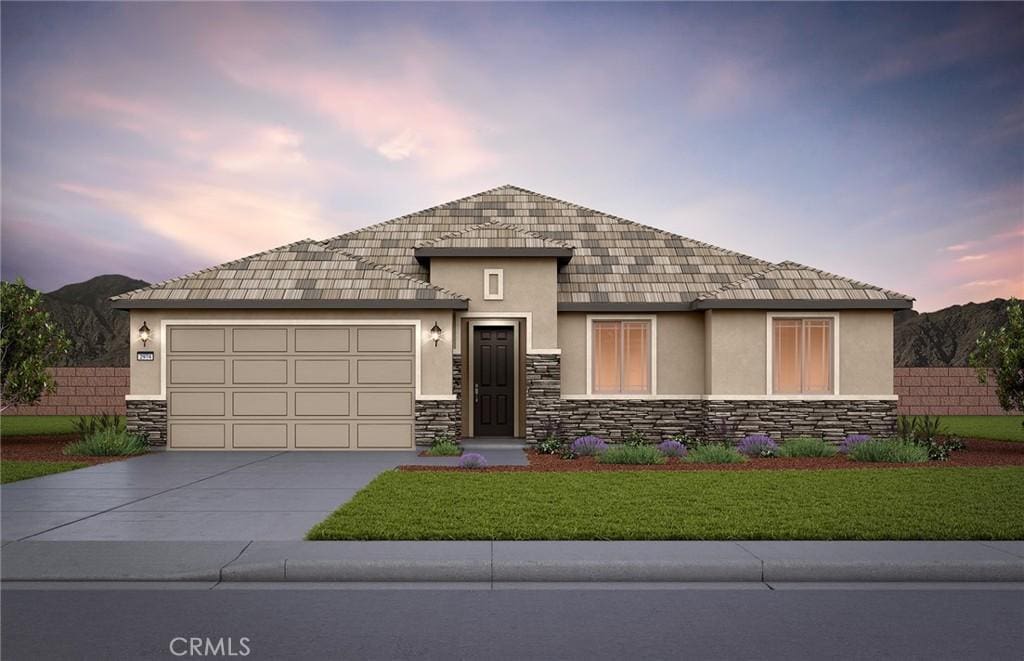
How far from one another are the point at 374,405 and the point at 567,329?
527cm

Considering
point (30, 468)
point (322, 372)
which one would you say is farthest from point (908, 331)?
point (30, 468)

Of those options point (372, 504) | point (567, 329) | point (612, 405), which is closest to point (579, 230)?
point (567, 329)

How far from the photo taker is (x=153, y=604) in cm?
584

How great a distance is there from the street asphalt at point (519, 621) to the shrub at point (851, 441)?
10104mm

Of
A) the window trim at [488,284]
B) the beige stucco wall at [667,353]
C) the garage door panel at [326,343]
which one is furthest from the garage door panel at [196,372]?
the beige stucco wall at [667,353]

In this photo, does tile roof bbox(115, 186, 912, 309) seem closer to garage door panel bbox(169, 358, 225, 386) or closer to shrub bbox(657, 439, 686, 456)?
garage door panel bbox(169, 358, 225, 386)

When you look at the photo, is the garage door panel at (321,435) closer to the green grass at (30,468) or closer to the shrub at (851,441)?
the green grass at (30,468)

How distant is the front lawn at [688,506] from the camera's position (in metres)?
7.83

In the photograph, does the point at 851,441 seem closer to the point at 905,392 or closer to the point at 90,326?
the point at 905,392

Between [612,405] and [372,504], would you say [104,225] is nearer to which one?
[612,405]

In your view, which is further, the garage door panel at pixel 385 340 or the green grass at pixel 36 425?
the green grass at pixel 36 425

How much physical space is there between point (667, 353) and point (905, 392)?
15791mm

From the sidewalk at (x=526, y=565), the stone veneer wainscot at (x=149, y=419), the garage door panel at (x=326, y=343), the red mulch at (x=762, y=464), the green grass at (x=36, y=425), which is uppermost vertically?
the garage door panel at (x=326, y=343)

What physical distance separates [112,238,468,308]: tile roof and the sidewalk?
9885mm
